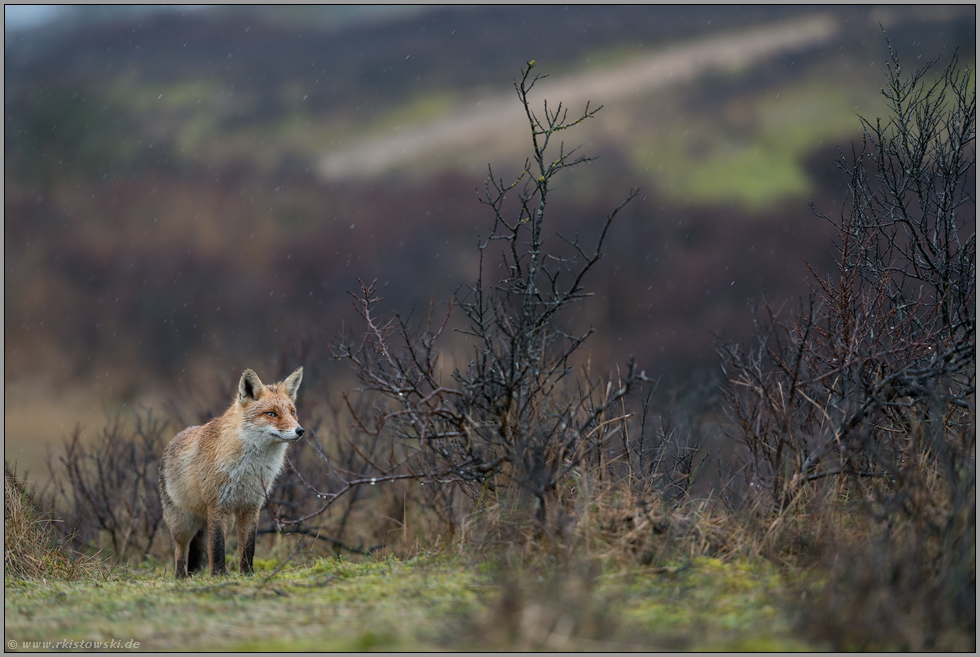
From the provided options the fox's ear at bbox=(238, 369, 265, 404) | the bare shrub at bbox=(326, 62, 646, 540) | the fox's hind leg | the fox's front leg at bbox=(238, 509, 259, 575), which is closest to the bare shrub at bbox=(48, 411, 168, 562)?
the fox's hind leg

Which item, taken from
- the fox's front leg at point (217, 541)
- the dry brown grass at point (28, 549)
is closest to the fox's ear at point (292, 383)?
the fox's front leg at point (217, 541)

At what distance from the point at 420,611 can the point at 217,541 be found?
2.83 m

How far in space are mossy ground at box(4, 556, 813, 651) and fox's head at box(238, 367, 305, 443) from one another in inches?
49.1

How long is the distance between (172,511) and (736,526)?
5.05 metres

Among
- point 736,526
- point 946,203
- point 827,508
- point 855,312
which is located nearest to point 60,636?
point 736,526

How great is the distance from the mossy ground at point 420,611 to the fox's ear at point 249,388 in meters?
Result: 1.64

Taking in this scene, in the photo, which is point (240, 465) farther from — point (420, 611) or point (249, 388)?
point (420, 611)

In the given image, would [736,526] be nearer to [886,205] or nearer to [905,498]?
[905,498]

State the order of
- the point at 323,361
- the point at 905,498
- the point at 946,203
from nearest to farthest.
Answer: the point at 905,498
the point at 946,203
the point at 323,361

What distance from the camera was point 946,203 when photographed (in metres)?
6.24

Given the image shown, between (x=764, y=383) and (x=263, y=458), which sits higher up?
(x=764, y=383)

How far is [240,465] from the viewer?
634 centimetres

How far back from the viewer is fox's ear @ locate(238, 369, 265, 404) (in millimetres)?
6418

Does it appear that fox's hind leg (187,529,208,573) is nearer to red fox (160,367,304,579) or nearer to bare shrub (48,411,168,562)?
red fox (160,367,304,579)
